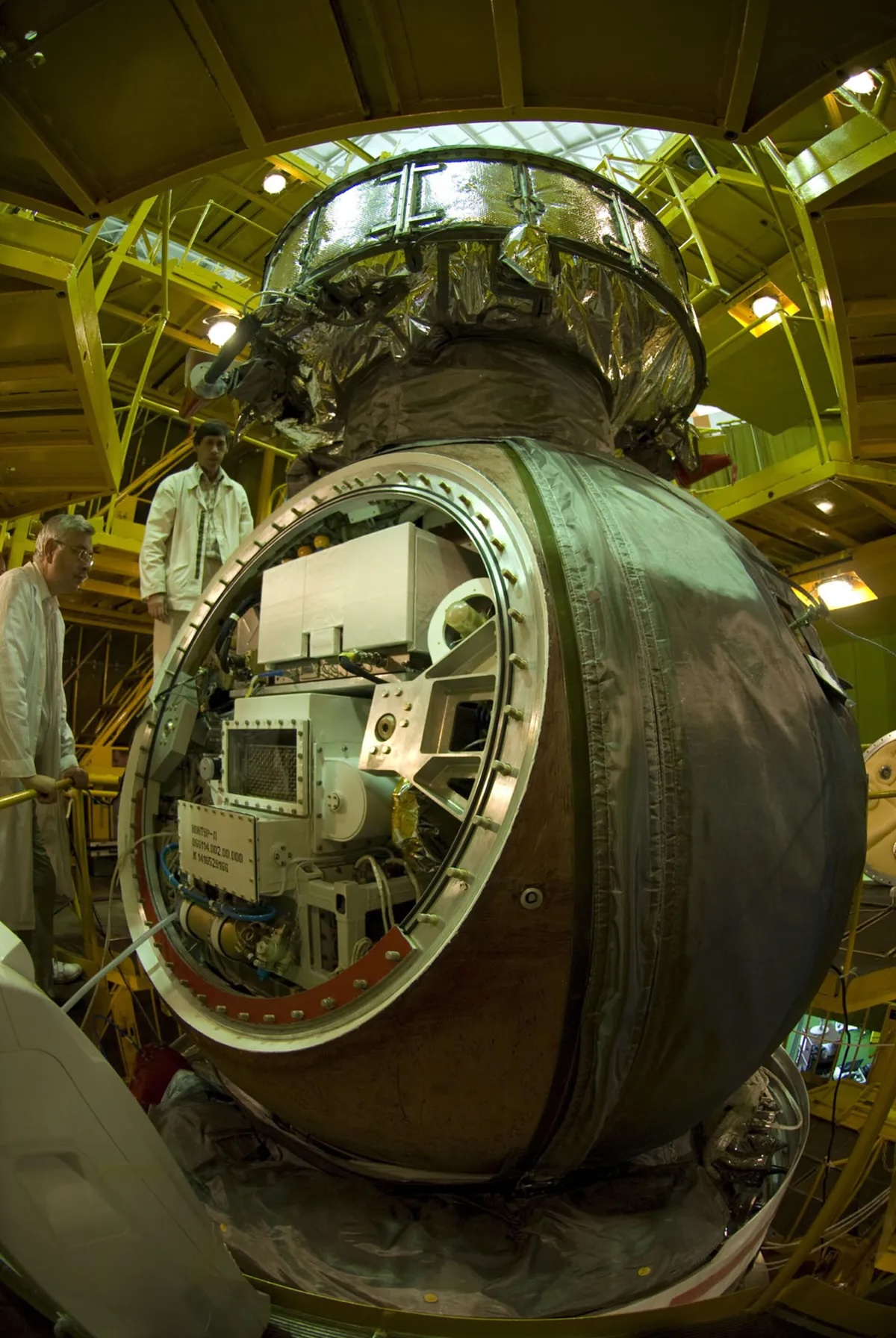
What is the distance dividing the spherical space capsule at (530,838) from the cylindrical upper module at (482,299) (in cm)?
54

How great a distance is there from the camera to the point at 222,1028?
7.11 ft

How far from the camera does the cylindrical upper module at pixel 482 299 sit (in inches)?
103

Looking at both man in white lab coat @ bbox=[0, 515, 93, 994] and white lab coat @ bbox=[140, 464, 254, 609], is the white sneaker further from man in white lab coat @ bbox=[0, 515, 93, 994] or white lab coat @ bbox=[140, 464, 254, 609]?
white lab coat @ bbox=[140, 464, 254, 609]

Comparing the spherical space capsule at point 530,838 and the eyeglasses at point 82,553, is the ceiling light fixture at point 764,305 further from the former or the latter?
the eyeglasses at point 82,553

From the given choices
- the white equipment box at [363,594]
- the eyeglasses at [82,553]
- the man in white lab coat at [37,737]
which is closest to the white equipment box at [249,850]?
the white equipment box at [363,594]

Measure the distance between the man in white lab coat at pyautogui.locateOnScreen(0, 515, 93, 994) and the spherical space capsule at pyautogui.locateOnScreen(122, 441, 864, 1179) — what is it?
1.24m

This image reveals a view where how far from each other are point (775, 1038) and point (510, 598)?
138 centimetres

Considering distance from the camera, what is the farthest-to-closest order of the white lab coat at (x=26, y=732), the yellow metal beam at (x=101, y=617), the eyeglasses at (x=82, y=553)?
the yellow metal beam at (x=101, y=617) → the eyeglasses at (x=82, y=553) → the white lab coat at (x=26, y=732)

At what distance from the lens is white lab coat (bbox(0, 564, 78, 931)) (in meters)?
3.33

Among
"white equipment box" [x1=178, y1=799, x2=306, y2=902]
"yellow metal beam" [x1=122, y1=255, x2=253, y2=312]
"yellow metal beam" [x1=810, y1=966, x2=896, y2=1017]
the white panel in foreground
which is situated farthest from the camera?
"yellow metal beam" [x1=122, y1=255, x2=253, y2=312]

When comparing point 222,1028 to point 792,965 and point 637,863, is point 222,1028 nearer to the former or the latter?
point 637,863

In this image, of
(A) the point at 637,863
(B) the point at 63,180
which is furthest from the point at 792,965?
(B) the point at 63,180

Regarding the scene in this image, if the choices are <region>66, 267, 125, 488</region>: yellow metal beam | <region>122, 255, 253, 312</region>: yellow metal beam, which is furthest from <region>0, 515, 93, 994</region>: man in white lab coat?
<region>122, 255, 253, 312</region>: yellow metal beam

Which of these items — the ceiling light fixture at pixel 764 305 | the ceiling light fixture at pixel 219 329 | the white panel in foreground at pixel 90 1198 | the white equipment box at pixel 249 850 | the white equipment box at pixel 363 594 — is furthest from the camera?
the ceiling light fixture at pixel 764 305
